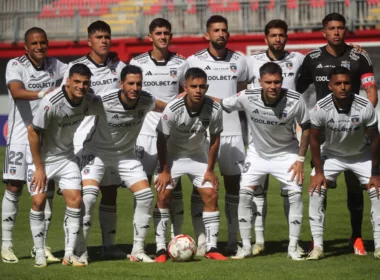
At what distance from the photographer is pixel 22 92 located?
893 cm

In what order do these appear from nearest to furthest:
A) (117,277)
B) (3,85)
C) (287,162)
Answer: (117,277), (287,162), (3,85)

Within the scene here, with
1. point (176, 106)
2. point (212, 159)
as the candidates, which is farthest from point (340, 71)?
point (176, 106)

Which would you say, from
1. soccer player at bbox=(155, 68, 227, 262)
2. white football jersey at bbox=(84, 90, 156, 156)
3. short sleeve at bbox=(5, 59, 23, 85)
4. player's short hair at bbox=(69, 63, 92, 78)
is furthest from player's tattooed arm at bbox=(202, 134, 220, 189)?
short sleeve at bbox=(5, 59, 23, 85)

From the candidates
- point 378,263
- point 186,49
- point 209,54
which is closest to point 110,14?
point 186,49

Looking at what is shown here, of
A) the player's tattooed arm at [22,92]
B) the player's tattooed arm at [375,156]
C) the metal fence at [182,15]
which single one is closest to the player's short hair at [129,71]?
the player's tattooed arm at [22,92]

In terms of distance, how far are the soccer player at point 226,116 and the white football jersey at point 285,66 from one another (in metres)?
0.11

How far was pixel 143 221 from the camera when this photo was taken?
8.99 metres

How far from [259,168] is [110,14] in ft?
52.1

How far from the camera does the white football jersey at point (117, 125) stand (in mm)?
8945

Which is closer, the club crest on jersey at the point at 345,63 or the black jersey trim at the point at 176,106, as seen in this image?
the black jersey trim at the point at 176,106

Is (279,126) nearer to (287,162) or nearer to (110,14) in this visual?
(287,162)

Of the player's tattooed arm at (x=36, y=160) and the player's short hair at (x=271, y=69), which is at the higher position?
the player's short hair at (x=271, y=69)

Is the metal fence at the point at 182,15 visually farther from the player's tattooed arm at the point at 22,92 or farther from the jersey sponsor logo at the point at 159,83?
the player's tattooed arm at the point at 22,92

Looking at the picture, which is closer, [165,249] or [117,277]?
[117,277]
